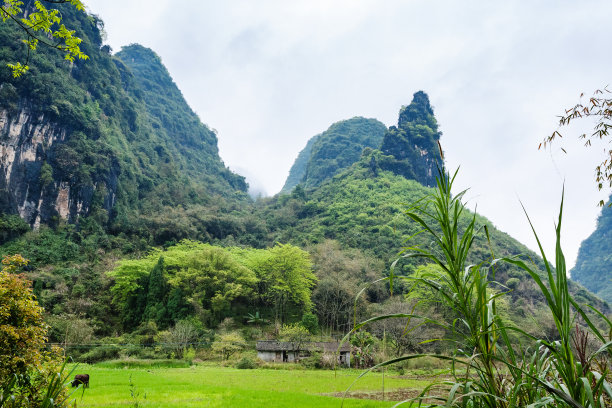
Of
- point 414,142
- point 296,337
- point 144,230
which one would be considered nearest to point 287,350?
point 296,337

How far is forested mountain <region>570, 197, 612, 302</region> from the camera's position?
6631 cm

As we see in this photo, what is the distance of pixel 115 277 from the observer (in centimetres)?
2627

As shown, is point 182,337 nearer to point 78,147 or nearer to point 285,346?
point 285,346

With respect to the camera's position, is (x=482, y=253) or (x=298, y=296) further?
(x=482, y=253)

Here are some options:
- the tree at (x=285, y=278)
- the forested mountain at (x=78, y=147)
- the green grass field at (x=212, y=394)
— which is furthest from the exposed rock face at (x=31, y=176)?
the green grass field at (x=212, y=394)

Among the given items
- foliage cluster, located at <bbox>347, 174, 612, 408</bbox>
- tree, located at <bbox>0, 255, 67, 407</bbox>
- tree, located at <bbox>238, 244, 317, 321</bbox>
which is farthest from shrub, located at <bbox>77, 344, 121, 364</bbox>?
foliage cluster, located at <bbox>347, 174, 612, 408</bbox>

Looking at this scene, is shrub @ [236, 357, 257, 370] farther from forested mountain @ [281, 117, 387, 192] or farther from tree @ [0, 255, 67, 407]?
forested mountain @ [281, 117, 387, 192]

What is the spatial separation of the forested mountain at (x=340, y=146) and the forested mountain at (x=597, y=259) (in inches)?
1988

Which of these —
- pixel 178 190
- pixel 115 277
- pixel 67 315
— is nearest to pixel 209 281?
pixel 115 277

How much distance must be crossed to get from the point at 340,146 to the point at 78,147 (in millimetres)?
63163

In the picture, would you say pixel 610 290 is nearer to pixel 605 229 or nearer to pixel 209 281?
pixel 605 229

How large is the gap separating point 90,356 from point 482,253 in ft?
124

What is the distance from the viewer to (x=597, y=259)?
7100 centimetres

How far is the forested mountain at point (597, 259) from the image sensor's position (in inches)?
2611
